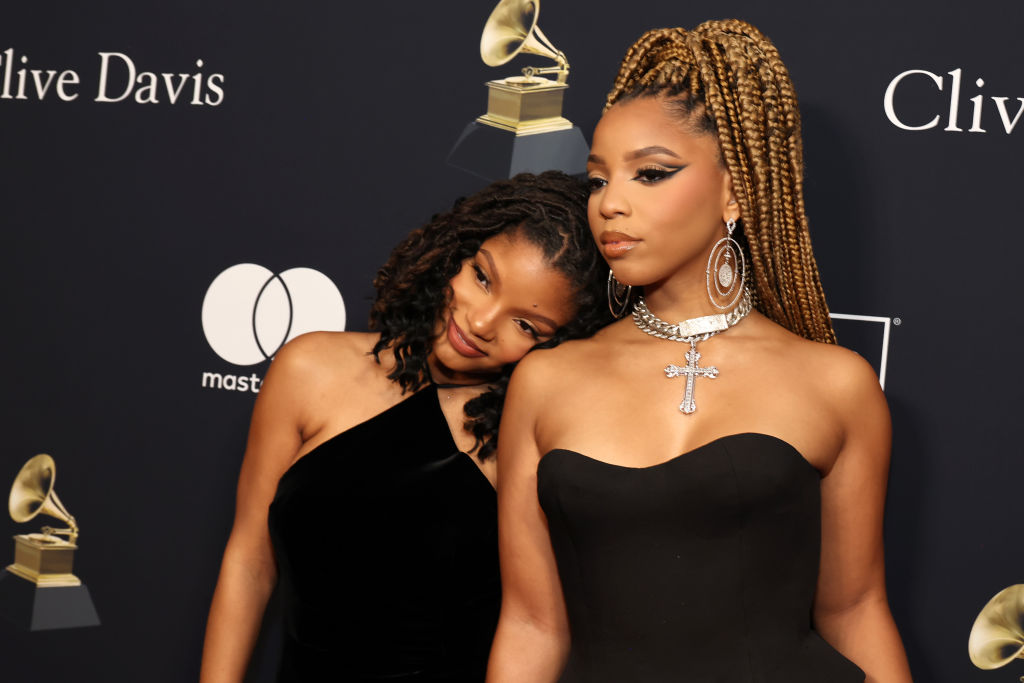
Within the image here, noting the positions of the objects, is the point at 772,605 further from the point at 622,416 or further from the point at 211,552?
the point at 211,552

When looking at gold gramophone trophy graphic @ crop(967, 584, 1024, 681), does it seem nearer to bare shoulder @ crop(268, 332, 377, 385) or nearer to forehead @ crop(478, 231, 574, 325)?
forehead @ crop(478, 231, 574, 325)

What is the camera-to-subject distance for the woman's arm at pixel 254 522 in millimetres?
2457

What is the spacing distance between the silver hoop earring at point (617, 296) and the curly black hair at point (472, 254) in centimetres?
4

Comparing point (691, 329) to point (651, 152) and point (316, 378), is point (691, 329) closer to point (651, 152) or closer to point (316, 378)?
point (651, 152)

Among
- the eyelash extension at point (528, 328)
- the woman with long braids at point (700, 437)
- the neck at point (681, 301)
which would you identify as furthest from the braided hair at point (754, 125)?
the eyelash extension at point (528, 328)

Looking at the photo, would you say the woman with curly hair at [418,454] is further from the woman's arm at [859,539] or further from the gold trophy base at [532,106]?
the woman's arm at [859,539]

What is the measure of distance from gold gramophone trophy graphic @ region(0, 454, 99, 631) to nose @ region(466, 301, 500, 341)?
1.57 meters

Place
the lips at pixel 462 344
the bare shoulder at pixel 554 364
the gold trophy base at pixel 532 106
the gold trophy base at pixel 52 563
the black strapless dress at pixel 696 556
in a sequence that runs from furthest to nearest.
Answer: the gold trophy base at pixel 52 563
the gold trophy base at pixel 532 106
the lips at pixel 462 344
the bare shoulder at pixel 554 364
the black strapless dress at pixel 696 556

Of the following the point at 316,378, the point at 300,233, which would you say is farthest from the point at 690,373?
the point at 300,233

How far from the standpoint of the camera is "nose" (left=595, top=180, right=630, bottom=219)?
1.98m

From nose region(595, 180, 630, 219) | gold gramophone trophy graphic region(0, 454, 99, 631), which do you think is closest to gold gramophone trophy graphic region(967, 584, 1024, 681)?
nose region(595, 180, 630, 219)

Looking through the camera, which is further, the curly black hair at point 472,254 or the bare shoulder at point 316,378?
the bare shoulder at point 316,378

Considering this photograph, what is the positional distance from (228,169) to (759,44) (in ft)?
5.09

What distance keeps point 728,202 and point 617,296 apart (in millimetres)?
307
